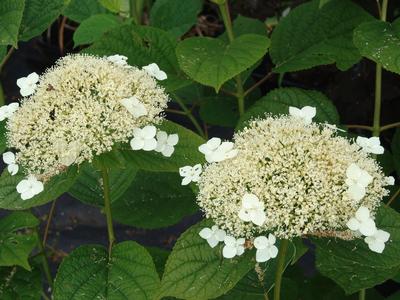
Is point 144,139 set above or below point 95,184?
above

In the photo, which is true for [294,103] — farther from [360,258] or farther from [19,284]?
[19,284]

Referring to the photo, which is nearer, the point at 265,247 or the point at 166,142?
the point at 265,247

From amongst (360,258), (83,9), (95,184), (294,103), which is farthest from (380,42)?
(83,9)

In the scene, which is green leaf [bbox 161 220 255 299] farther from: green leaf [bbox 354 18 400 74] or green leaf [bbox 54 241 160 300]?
green leaf [bbox 354 18 400 74]

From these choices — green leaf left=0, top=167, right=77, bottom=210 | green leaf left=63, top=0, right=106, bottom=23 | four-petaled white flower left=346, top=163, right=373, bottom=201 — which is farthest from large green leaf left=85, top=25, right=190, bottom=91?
four-petaled white flower left=346, top=163, right=373, bottom=201

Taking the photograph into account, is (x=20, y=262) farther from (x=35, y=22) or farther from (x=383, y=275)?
(x=383, y=275)

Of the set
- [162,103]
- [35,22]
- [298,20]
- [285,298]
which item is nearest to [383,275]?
[285,298]
